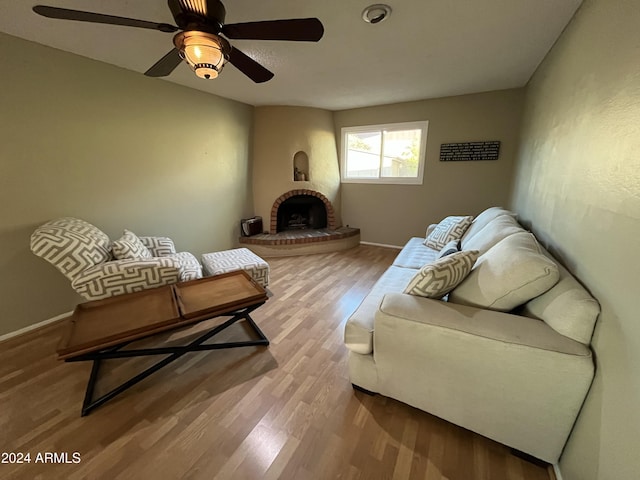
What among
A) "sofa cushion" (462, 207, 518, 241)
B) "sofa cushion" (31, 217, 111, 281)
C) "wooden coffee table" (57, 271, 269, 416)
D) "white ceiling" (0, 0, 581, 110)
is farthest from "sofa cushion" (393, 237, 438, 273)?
"sofa cushion" (31, 217, 111, 281)

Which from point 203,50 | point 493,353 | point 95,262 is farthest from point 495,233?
point 95,262

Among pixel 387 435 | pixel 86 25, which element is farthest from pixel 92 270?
pixel 387 435

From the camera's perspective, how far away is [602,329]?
104 cm

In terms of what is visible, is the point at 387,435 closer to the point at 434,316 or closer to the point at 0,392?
the point at 434,316

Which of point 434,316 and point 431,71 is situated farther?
point 431,71

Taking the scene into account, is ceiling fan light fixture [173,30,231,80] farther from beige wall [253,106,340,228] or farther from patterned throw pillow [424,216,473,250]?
beige wall [253,106,340,228]

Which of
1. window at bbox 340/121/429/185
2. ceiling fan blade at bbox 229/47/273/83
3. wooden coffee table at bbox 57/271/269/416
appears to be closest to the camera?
wooden coffee table at bbox 57/271/269/416

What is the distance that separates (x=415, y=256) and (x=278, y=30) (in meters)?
2.22

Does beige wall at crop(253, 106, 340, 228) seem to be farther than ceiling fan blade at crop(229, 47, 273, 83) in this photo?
Yes

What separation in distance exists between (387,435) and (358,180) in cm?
397

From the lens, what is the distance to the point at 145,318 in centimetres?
160

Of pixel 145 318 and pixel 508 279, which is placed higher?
pixel 508 279

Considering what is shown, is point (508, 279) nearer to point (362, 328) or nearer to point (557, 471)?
point (362, 328)

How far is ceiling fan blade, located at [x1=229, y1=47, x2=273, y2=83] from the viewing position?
156 cm
